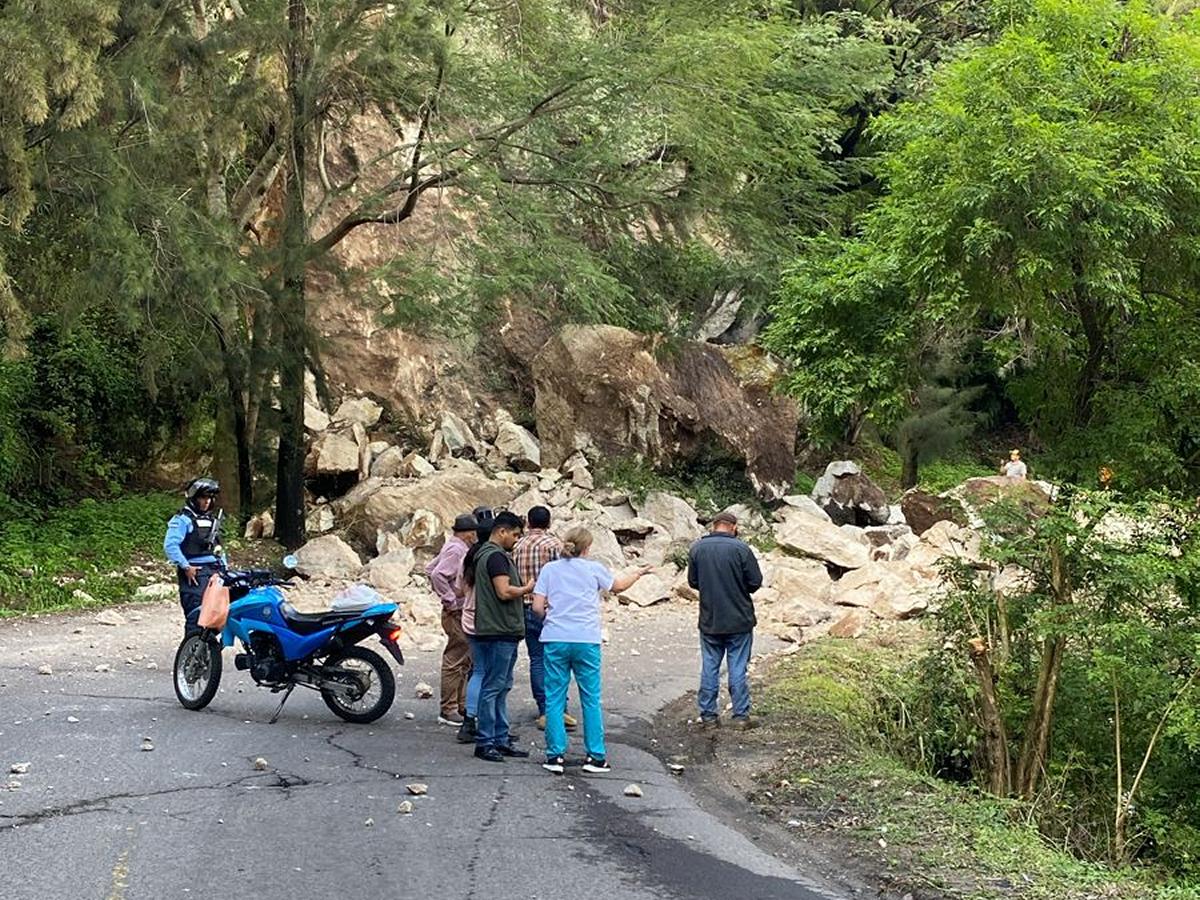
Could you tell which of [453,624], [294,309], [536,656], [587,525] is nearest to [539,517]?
[453,624]

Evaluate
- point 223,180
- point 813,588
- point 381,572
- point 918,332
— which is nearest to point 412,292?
point 223,180

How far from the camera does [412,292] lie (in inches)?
906

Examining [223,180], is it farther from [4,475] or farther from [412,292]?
[4,475]

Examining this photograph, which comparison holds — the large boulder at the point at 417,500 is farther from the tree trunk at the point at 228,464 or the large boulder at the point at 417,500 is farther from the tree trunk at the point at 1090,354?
the tree trunk at the point at 1090,354

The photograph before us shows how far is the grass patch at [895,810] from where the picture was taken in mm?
7223

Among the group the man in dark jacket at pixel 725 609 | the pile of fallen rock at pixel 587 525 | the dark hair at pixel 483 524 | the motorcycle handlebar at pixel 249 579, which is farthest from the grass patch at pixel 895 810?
the pile of fallen rock at pixel 587 525

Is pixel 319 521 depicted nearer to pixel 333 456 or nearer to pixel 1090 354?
pixel 333 456

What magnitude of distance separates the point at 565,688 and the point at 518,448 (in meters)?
19.8

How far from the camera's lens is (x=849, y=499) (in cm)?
2972

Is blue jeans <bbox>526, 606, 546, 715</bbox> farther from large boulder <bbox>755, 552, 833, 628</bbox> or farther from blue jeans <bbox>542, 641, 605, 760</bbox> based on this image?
large boulder <bbox>755, 552, 833, 628</bbox>

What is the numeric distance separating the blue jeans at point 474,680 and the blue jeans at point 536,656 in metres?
0.81

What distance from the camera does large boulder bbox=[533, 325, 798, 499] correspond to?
29297 mm

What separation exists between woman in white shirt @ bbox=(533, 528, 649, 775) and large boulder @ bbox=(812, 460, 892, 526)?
2050 cm

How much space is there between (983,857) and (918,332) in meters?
7.37
